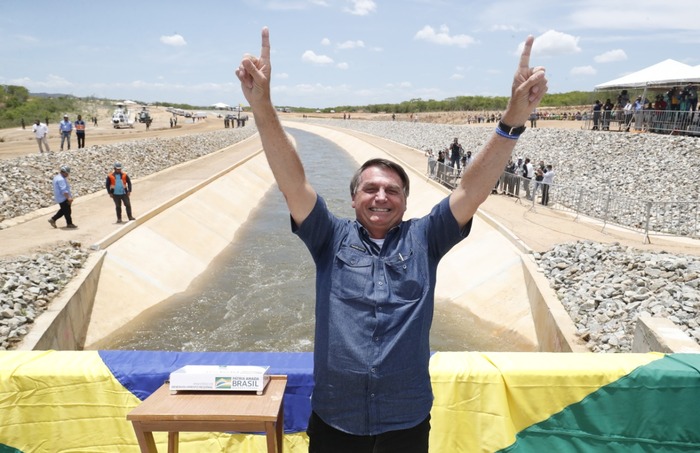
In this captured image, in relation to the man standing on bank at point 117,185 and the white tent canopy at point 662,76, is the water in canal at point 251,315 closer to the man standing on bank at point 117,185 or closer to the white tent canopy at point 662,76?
the man standing on bank at point 117,185

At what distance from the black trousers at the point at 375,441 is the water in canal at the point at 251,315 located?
349 inches

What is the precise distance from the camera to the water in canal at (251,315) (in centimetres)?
1147

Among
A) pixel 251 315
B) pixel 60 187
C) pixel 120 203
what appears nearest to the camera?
pixel 251 315

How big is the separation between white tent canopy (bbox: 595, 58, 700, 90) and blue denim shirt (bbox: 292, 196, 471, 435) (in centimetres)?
2551

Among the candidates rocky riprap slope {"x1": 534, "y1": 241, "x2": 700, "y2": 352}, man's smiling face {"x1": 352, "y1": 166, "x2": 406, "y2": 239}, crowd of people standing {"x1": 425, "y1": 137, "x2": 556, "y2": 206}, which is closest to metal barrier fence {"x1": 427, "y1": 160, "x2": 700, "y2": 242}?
crowd of people standing {"x1": 425, "y1": 137, "x2": 556, "y2": 206}

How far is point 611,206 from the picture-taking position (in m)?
18.0

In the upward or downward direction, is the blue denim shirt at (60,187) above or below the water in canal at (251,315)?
above

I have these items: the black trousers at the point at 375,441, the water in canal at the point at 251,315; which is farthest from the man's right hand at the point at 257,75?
the water in canal at the point at 251,315

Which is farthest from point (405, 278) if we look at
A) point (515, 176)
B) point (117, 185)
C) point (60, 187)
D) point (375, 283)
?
point (515, 176)

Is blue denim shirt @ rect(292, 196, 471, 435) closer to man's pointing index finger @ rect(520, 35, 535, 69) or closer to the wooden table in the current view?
the wooden table

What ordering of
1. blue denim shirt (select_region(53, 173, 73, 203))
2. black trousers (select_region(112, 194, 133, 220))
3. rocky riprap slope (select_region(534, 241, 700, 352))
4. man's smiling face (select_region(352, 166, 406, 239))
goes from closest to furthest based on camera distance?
man's smiling face (select_region(352, 166, 406, 239)), rocky riprap slope (select_region(534, 241, 700, 352)), blue denim shirt (select_region(53, 173, 73, 203)), black trousers (select_region(112, 194, 133, 220))

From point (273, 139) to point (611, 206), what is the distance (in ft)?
60.8

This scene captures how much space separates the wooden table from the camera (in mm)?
2334

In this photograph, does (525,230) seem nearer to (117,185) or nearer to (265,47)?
(117,185)
